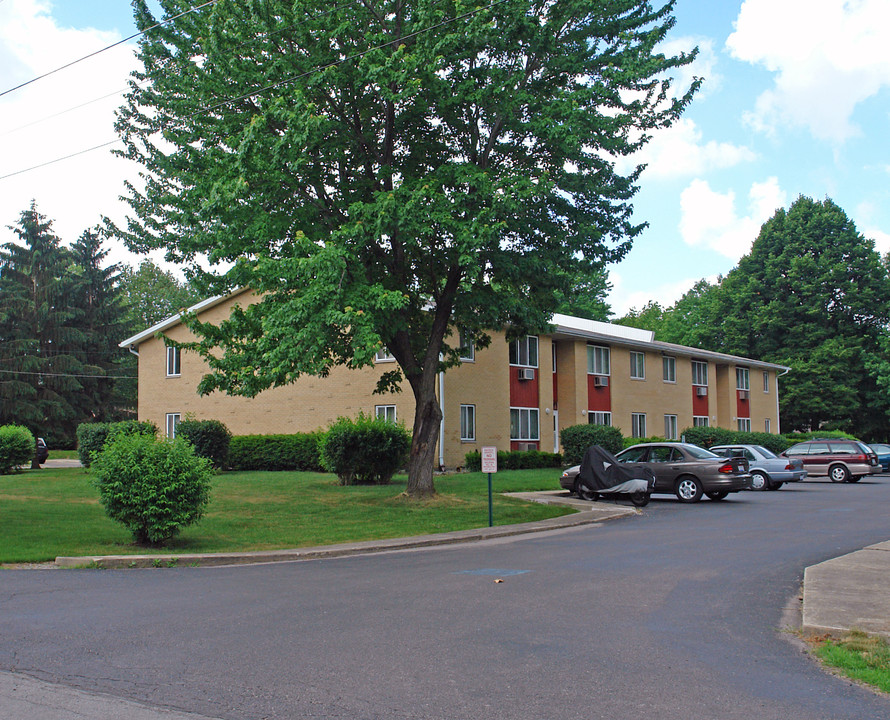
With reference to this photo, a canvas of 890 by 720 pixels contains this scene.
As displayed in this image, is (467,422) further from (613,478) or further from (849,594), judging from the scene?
(849,594)

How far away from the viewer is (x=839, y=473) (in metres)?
33.2

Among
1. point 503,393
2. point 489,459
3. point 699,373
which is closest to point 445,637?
point 489,459

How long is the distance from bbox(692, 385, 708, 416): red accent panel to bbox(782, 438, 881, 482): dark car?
12.7m

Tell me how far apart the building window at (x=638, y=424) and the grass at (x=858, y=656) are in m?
36.0

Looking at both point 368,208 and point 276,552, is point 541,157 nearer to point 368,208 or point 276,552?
point 368,208

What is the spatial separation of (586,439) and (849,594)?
82.1ft

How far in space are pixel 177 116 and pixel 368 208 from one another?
Answer: 6.00m

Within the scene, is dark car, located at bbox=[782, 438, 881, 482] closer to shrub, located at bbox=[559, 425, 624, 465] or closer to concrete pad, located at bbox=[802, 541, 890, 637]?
shrub, located at bbox=[559, 425, 624, 465]

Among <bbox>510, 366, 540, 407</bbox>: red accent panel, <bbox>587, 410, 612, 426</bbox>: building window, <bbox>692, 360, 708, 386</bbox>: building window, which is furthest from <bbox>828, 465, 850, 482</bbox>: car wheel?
<bbox>692, 360, 708, 386</bbox>: building window

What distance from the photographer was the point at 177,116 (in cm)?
2027

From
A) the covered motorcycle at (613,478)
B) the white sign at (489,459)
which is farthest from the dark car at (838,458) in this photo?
the white sign at (489,459)

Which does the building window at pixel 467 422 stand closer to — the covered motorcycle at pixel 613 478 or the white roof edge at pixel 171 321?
the white roof edge at pixel 171 321

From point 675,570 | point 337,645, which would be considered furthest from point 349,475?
point 337,645

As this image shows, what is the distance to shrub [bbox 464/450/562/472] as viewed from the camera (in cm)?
3222
